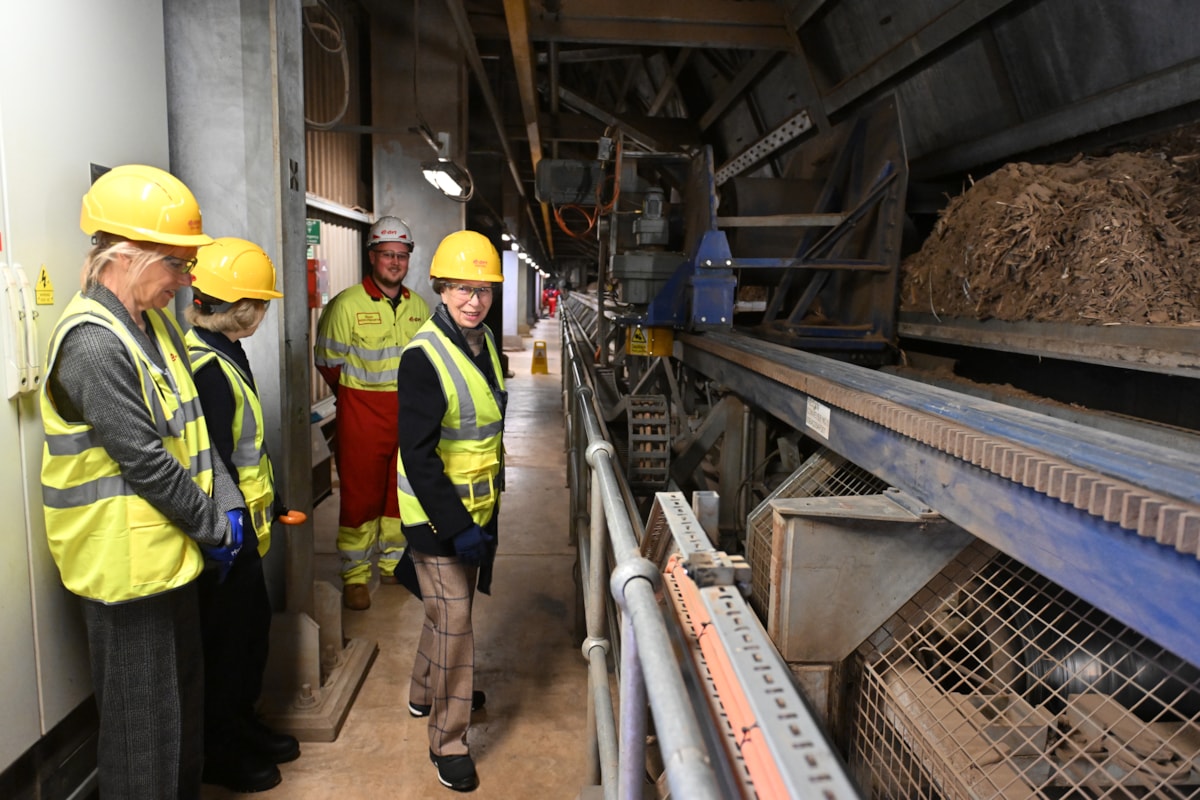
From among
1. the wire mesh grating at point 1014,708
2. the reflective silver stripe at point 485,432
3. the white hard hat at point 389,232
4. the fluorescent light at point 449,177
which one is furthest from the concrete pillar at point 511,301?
the wire mesh grating at point 1014,708

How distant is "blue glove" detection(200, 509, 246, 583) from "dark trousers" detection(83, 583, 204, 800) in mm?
110

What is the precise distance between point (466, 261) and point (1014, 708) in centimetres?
223

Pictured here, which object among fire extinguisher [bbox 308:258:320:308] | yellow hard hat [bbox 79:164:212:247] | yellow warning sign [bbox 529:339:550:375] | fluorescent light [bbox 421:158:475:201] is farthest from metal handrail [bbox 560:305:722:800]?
yellow warning sign [bbox 529:339:550:375]

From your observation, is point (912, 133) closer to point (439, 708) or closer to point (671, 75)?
point (671, 75)

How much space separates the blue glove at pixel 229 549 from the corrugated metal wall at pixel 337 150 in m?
3.34

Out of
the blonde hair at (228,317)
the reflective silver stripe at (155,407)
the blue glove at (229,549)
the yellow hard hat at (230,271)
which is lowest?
the blue glove at (229,549)

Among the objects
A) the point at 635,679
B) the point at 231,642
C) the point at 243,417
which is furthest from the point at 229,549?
the point at 635,679

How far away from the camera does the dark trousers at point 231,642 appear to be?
8.43 ft

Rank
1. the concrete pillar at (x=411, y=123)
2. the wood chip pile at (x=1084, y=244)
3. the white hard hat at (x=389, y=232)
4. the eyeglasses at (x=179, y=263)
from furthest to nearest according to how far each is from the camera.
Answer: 1. the concrete pillar at (x=411, y=123)
2. the white hard hat at (x=389, y=232)
3. the wood chip pile at (x=1084, y=244)
4. the eyeglasses at (x=179, y=263)

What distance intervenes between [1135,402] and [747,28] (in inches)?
174

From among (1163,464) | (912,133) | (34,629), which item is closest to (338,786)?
(34,629)

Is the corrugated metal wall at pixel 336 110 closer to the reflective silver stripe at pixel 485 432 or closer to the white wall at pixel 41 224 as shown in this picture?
the white wall at pixel 41 224

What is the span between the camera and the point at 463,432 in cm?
274

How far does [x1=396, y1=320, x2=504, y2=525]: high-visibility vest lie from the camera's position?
104 inches
